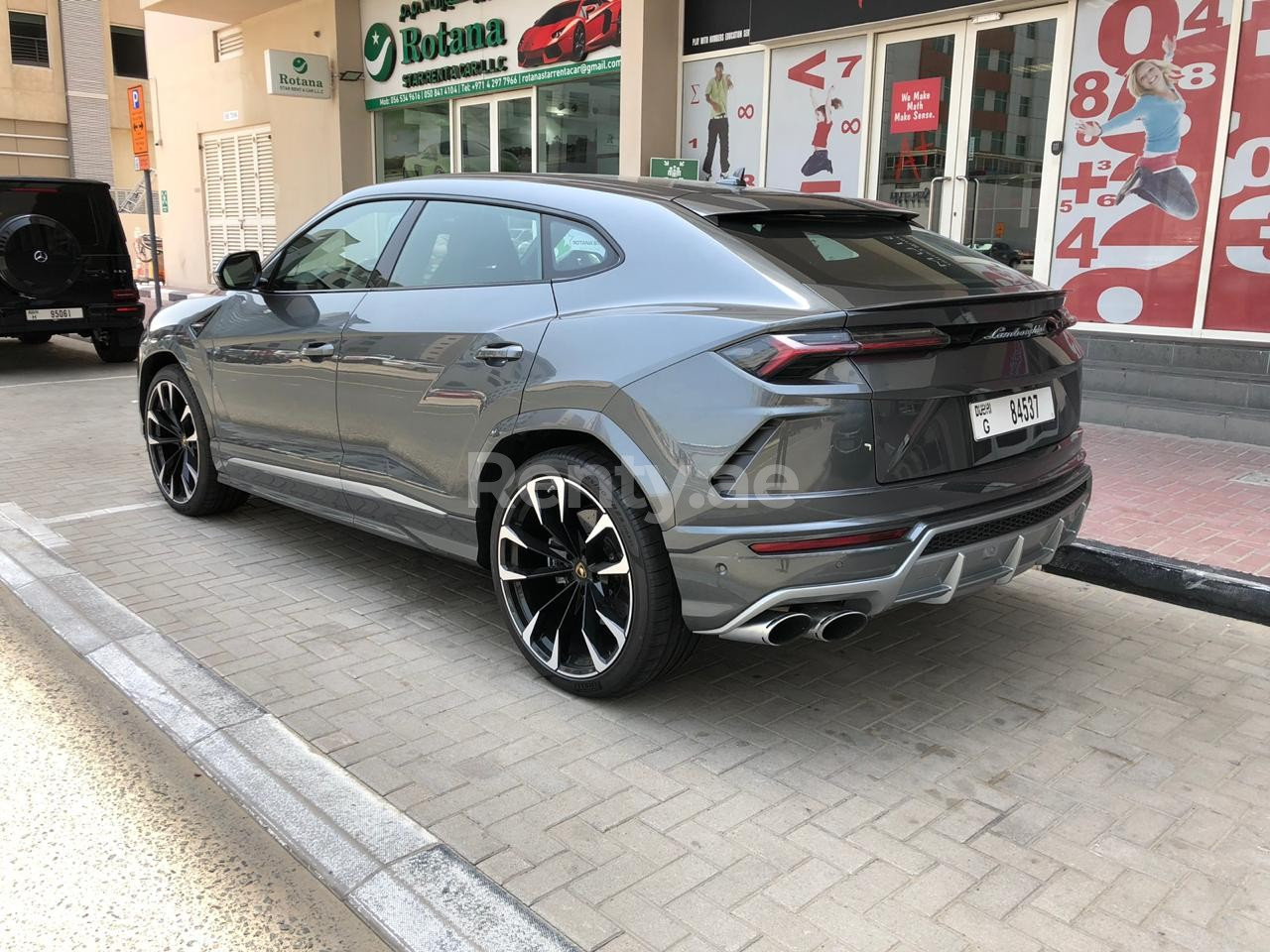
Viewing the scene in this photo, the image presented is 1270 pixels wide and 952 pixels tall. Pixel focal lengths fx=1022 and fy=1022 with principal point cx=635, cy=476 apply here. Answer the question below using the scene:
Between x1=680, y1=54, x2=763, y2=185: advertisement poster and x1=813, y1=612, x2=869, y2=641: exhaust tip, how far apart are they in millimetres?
8629

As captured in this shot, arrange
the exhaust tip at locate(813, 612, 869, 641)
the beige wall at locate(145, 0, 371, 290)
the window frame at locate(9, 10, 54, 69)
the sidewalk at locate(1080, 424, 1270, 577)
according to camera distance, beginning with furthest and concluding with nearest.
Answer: the window frame at locate(9, 10, 54, 69) → the beige wall at locate(145, 0, 371, 290) → the sidewalk at locate(1080, 424, 1270, 577) → the exhaust tip at locate(813, 612, 869, 641)

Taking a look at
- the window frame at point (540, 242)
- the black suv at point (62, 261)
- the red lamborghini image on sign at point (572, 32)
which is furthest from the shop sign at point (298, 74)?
the window frame at point (540, 242)

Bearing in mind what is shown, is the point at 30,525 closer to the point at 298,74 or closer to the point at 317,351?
the point at 317,351

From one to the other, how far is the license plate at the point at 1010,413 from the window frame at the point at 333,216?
247 cm

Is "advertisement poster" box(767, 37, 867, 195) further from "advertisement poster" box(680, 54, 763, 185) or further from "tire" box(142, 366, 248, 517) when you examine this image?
"tire" box(142, 366, 248, 517)

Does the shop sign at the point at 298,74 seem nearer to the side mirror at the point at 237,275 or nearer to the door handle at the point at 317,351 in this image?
the side mirror at the point at 237,275

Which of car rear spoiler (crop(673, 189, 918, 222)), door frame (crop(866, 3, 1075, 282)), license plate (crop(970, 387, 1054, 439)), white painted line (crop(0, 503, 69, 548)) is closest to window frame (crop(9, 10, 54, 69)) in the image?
door frame (crop(866, 3, 1075, 282))

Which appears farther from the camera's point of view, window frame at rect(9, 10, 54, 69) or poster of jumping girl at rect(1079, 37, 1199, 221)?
window frame at rect(9, 10, 54, 69)

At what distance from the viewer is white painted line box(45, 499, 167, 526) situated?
19.2 feet

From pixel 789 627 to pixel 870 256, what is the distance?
4.27 feet

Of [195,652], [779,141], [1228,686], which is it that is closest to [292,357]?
[195,652]

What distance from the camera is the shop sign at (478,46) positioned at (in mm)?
12586

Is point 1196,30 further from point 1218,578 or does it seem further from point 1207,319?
point 1218,578

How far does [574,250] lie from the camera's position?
366 cm
